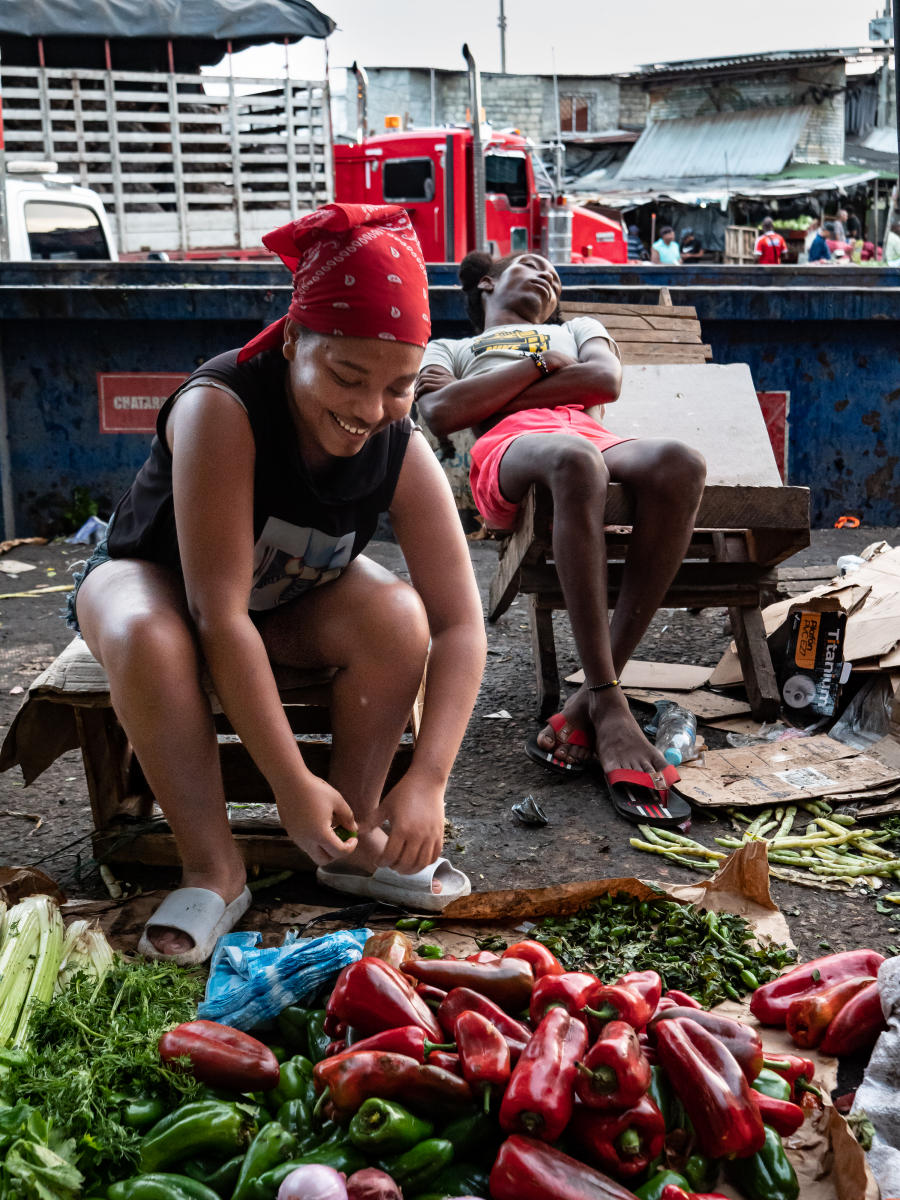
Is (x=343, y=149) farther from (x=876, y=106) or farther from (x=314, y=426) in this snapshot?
(x=876, y=106)

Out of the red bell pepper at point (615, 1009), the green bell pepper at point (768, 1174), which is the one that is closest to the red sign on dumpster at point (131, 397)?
the red bell pepper at point (615, 1009)

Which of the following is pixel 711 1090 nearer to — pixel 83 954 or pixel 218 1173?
pixel 218 1173

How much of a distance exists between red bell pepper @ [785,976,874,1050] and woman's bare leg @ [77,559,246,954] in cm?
120

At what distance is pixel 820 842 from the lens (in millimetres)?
2930

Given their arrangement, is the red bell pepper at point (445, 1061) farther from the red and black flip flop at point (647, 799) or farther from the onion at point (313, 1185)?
the red and black flip flop at point (647, 799)

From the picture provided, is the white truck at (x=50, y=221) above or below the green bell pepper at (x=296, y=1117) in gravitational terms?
above

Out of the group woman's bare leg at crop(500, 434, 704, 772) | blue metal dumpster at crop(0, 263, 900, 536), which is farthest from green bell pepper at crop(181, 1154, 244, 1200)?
blue metal dumpster at crop(0, 263, 900, 536)

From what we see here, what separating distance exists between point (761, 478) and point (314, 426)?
7.77ft

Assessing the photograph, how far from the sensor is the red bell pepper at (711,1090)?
1.62 m

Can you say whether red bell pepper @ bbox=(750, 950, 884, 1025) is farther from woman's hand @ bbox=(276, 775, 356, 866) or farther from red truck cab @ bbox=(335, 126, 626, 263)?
red truck cab @ bbox=(335, 126, 626, 263)

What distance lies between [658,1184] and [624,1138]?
78 millimetres

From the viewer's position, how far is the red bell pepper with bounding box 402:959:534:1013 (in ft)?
6.25

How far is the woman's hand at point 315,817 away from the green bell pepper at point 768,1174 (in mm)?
898

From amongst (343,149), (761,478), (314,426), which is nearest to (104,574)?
(314,426)
